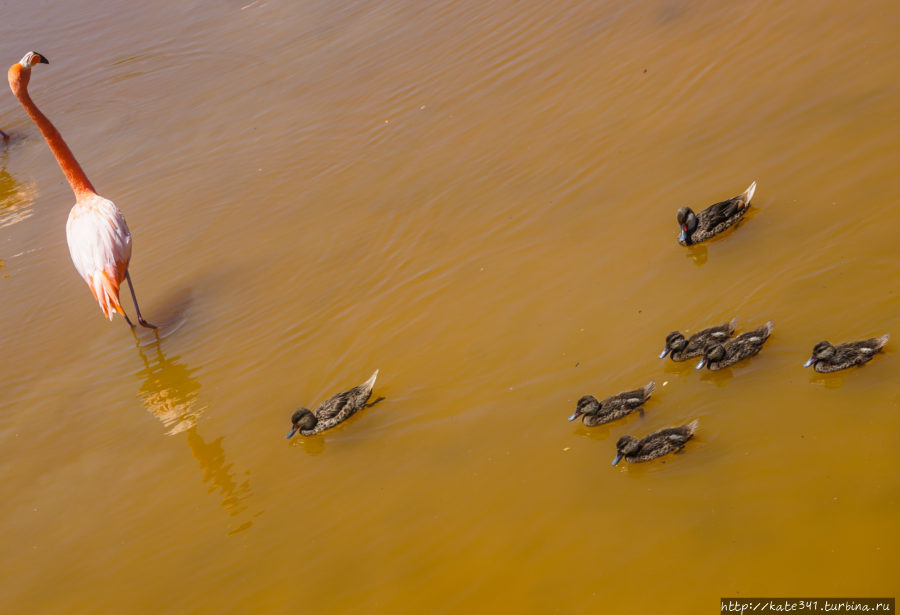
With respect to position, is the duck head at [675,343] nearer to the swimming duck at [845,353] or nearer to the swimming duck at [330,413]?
the swimming duck at [845,353]

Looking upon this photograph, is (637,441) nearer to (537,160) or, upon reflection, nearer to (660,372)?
(660,372)

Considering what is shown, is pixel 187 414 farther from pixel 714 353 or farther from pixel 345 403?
pixel 714 353

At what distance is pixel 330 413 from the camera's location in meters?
5.87

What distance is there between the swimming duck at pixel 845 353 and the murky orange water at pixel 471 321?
0.10 meters

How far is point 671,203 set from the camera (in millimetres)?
6984

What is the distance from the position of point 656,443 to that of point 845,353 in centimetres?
130

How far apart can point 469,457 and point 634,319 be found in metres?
1.65

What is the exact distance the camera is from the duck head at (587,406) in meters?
5.19

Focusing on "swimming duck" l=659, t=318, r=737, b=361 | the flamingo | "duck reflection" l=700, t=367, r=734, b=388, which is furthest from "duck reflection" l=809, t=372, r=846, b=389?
the flamingo

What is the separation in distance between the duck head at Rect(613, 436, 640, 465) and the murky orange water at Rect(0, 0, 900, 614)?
11cm

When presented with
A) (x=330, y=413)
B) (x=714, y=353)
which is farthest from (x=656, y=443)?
(x=330, y=413)

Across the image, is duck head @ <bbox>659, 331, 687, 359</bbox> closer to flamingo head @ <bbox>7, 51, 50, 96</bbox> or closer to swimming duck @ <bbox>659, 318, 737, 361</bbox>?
swimming duck @ <bbox>659, 318, 737, 361</bbox>

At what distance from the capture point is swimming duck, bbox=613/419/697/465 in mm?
4884

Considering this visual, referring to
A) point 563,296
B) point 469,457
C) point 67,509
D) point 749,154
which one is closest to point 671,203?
point 749,154
